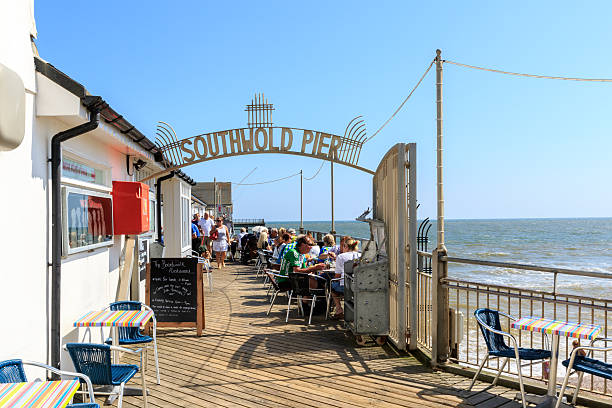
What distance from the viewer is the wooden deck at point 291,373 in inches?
171

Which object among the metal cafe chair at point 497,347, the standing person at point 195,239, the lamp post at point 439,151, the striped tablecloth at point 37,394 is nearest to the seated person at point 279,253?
the lamp post at point 439,151

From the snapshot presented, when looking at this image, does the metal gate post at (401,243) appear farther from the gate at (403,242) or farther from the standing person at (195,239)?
the standing person at (195,239)

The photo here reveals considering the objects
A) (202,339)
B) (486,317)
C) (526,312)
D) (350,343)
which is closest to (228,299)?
(202,339)

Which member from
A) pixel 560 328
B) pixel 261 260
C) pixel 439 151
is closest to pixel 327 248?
pixel 261 260

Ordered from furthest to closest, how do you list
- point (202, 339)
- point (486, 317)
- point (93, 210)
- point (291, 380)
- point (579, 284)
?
point (579, 284) < point (202, 339) < point (93, 210) < point (291, 380) < point (486, 317)

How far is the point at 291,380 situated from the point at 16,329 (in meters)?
2.45

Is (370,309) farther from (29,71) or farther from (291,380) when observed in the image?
(29,71)

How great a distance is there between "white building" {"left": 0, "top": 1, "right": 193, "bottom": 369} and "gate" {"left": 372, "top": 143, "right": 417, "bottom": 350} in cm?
300

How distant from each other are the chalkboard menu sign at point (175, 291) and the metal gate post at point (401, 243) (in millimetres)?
2610

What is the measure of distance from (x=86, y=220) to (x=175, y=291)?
193 cm

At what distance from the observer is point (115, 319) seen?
14.0 ft

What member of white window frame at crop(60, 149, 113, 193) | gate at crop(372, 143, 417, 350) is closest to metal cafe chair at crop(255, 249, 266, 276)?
white window frame at crop(60, 149, 113, 193)

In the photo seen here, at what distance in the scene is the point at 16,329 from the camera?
138 inches

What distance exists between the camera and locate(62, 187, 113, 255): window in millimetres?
4562
